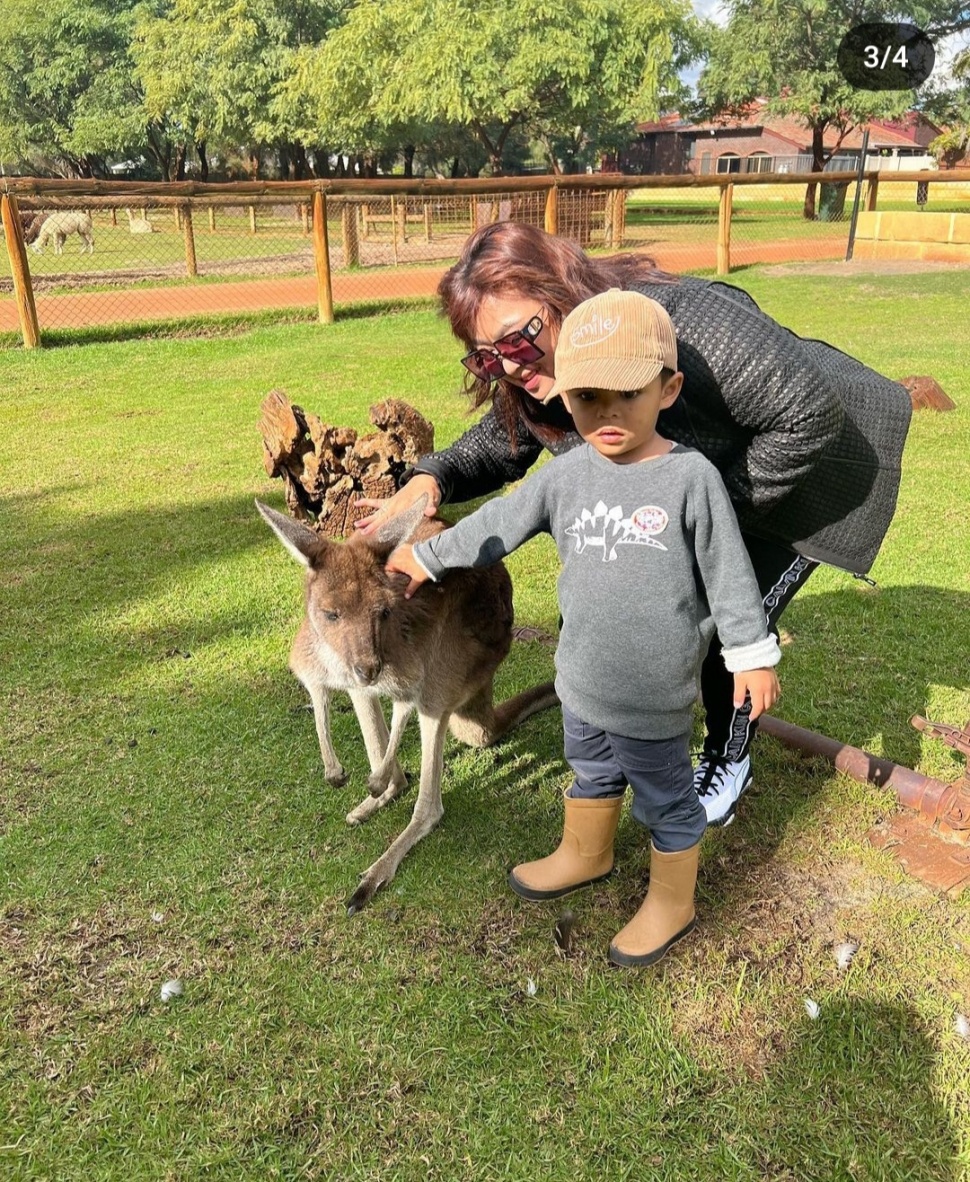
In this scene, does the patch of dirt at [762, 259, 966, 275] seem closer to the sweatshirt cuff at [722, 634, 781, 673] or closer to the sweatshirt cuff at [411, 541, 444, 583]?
the sweatshirt cuff at [411, 541, 444, 583]

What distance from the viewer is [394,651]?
224 centimetres

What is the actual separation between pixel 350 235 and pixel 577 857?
12939 mm

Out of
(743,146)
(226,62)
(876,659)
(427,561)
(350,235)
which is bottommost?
(876,659)

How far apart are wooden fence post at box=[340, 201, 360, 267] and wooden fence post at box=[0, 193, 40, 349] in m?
4.68

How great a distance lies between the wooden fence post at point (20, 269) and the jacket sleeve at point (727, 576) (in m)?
8.35

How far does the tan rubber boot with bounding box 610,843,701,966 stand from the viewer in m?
2.00

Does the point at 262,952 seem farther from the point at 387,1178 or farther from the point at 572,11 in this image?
the point at 572,11

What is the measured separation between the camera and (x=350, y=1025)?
1.91 metres

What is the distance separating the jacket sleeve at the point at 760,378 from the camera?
69.1 inches

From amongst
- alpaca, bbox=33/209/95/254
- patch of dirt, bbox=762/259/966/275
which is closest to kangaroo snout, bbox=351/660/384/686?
patch of dirt, bbox=762/259/966/275

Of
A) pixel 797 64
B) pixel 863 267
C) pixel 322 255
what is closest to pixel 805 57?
pixel 797 64

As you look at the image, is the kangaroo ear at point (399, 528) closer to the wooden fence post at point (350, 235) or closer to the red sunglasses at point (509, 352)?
the red sunglasses at point (509, 352)

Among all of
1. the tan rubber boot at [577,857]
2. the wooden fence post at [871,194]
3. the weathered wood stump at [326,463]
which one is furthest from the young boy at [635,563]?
the wooden fence post at [871,194]

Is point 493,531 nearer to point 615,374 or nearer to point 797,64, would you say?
point 615,374
